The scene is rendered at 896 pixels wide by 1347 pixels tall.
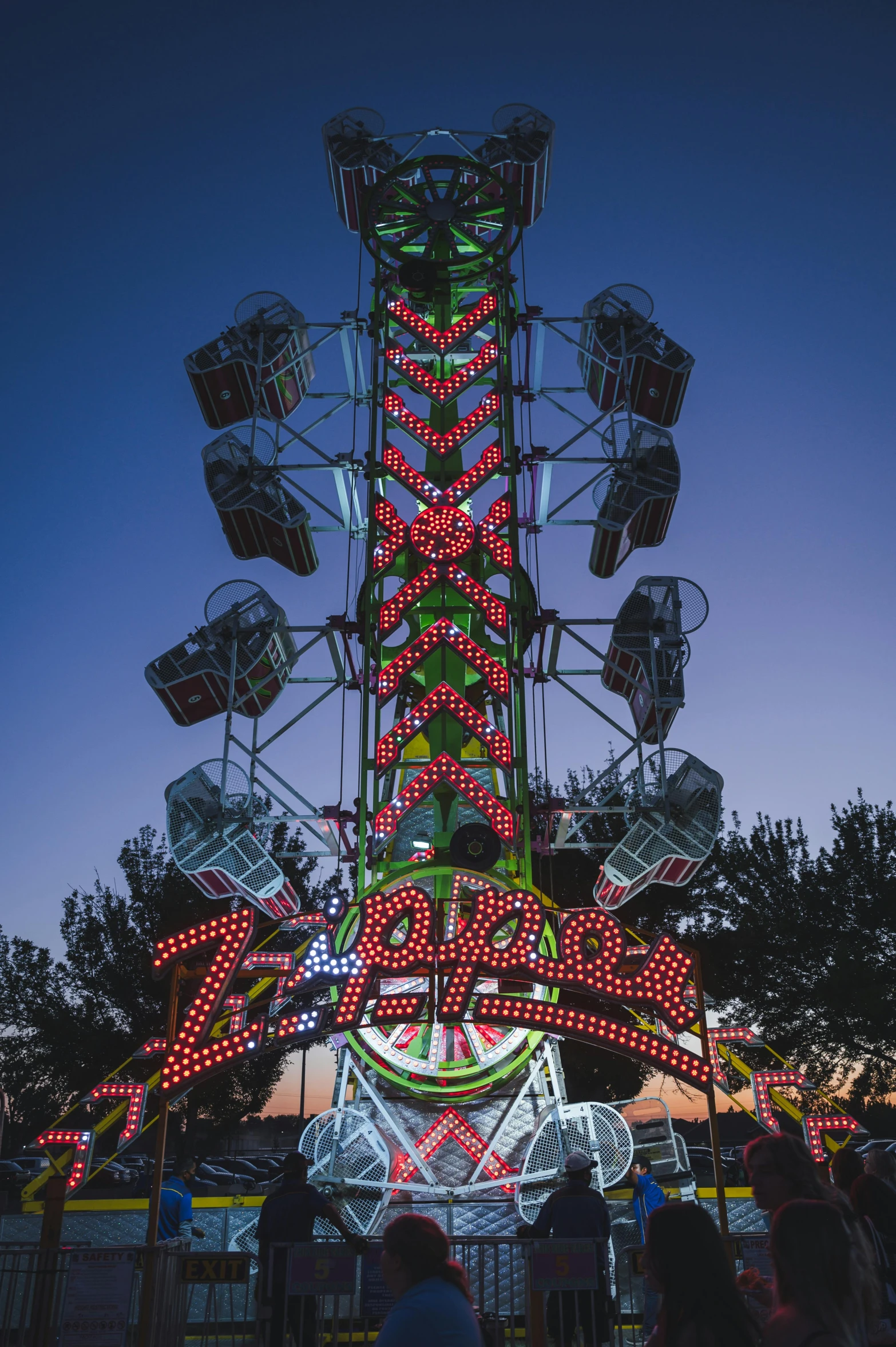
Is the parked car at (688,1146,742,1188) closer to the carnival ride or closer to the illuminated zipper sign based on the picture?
the carnival ride

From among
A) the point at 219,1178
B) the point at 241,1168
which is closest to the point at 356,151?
the point at 219,1178

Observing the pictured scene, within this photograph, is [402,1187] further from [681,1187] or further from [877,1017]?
[877,1017]

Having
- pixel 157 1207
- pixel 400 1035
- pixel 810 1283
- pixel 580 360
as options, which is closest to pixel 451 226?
pixel 580 360

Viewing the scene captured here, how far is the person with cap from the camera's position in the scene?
886 centimetres

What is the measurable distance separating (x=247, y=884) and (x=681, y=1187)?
341 inches

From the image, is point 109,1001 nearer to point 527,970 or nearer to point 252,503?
point 252,503

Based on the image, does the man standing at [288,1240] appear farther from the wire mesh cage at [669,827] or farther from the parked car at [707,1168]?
the parked car at [707,1168]

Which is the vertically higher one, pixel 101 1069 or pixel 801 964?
pixel 801 964

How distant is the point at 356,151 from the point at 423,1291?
2723 cm

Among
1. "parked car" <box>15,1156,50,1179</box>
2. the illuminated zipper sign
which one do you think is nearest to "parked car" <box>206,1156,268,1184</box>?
"parked car" <box>15,1156,50,1179</box>

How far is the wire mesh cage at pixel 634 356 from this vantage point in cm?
2395

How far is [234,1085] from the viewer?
131ft

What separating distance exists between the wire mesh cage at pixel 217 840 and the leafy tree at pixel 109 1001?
18.0m

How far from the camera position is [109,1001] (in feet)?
128
